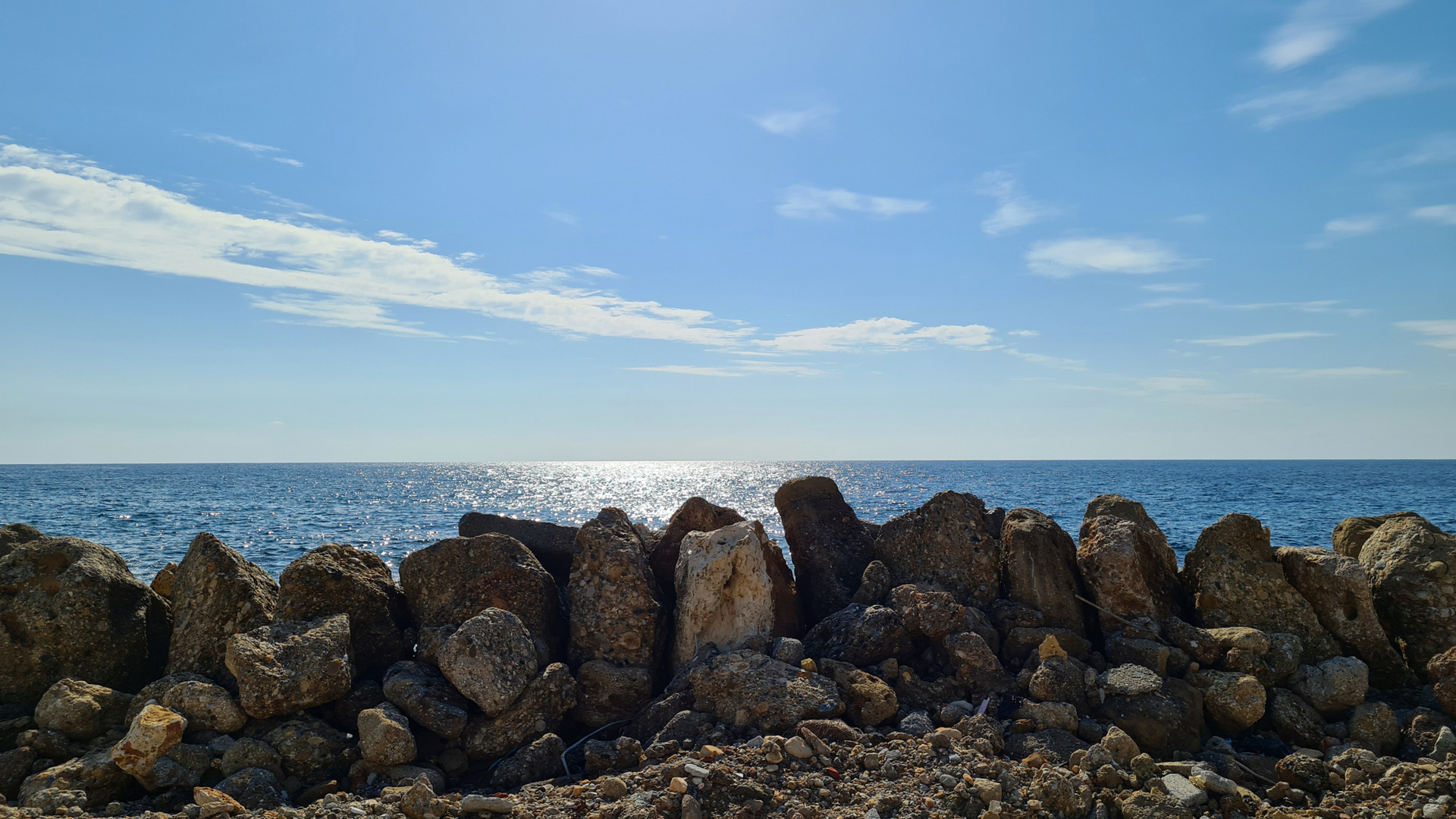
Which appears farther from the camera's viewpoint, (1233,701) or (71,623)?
(71,623)

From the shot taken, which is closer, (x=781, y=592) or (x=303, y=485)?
(x=781, y=592)

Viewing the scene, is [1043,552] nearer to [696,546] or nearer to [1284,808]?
[1284,808]

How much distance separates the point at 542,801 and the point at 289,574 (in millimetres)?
3786

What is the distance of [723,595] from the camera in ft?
27.8

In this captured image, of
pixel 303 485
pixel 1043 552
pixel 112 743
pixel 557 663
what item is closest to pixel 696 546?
pixel 557 663

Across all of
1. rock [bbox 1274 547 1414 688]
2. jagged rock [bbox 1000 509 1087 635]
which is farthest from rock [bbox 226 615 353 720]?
rock [bbox 1274 547 1414 688]

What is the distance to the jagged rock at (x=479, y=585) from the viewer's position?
27.0 feet

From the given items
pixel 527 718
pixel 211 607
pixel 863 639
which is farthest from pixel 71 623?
pixel 863 639

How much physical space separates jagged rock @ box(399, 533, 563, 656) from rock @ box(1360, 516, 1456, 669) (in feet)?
29.9

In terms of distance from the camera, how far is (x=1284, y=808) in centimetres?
576

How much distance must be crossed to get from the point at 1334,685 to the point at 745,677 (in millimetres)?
5569

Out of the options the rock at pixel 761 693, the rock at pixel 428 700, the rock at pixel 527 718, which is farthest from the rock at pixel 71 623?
the rock at pixel 761 693


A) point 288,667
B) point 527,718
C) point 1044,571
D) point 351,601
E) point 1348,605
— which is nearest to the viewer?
point 288,667

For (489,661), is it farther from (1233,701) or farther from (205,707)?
(1233,701)
